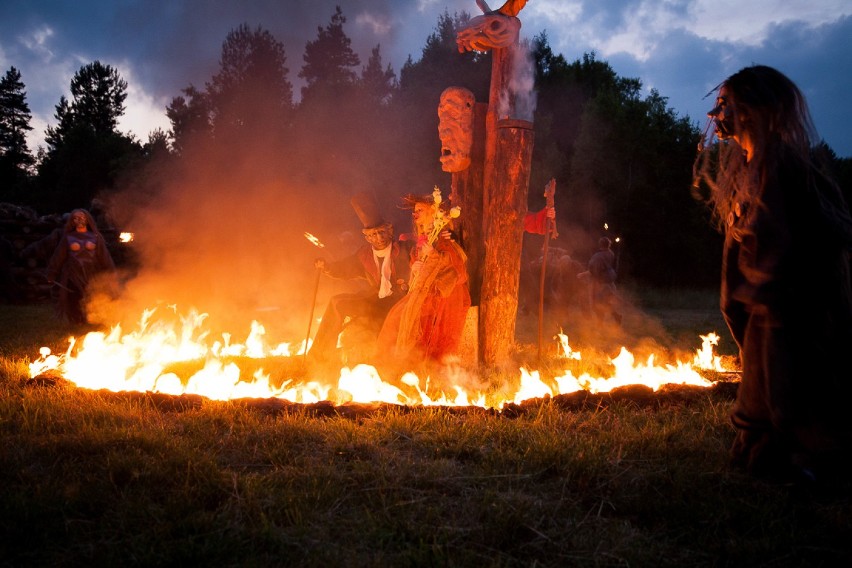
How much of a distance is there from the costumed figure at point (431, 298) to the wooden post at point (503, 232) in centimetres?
41

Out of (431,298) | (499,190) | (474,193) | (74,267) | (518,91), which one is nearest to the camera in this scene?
(431,298)

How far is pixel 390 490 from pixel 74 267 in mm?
10073

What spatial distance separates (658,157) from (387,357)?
2140cm

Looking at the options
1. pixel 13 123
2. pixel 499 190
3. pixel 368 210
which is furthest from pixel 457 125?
pixel 13 123

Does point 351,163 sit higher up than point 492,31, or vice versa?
point 351,163

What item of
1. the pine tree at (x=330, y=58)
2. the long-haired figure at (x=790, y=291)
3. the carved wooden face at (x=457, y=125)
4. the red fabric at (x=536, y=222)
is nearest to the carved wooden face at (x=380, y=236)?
the carved wooden face at (x=457, y=125)

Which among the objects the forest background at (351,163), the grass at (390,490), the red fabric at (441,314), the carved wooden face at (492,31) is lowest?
the grass at (390,490)

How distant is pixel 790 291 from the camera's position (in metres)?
3.31

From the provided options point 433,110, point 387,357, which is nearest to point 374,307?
point 387,357

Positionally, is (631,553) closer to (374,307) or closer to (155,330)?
(374,307)

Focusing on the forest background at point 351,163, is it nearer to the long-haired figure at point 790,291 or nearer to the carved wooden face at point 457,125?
the carved wooden face at point 457,125

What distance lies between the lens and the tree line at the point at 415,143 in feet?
71.5

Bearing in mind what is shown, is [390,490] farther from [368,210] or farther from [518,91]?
[518,91]

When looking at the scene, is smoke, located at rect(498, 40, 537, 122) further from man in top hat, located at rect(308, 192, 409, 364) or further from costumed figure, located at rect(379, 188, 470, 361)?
man in top hat, located at rect(308, 192, 409, 364)
